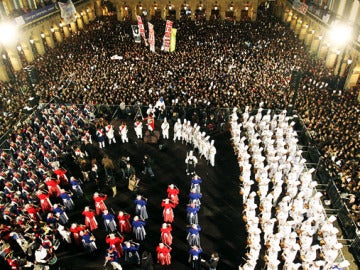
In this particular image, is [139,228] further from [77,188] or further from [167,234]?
[77,188]

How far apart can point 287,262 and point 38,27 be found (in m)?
35.4

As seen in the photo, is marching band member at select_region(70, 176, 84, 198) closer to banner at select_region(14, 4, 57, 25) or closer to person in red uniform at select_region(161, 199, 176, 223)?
person in red uniform at select_region(161, 199, 176, 223)

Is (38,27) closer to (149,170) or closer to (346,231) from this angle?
(149,170)

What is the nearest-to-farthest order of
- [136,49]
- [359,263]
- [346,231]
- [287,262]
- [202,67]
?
[287,262]
[359,263]
[346,231]
[202,67]
[136,49]

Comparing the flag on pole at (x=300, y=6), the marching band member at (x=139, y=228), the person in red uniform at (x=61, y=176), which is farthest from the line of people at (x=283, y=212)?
the flag on pole at (x=300, y=6)

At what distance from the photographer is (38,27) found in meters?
34.7

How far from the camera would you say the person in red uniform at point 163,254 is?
37.9ft

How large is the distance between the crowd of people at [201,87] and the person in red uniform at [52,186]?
244 centimetres

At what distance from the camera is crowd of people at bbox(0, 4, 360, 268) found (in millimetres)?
18391

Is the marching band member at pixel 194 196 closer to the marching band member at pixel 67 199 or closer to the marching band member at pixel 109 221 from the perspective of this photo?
the marching band member at pixel 109 221

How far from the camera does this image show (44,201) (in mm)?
14195

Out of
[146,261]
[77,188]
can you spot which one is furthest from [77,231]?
[146,261]

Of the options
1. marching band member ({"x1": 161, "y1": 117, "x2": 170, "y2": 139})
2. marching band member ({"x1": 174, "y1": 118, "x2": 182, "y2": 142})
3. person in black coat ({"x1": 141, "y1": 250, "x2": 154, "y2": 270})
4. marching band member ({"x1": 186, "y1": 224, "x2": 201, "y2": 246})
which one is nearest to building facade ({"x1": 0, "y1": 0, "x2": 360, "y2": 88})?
marching band member ({"x1": 161, "y1": 117, "x2": 170, "y2": 139})

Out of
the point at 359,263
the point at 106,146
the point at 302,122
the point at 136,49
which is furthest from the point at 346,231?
the point at 136,49
